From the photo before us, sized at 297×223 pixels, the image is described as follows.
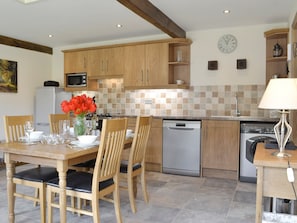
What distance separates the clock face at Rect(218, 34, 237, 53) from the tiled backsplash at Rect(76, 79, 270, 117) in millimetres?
617

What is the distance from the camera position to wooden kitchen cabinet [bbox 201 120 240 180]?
3822 millimetres

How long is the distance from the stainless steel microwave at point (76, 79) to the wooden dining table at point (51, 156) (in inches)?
121

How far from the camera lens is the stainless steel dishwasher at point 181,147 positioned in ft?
13.1

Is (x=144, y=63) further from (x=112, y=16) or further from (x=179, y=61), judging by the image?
(x=112, y=16)

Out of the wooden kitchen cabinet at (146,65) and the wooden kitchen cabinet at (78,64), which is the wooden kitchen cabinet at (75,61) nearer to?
the wooden kitchen cabinet at (78,64)

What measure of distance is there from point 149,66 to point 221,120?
1.59 meters

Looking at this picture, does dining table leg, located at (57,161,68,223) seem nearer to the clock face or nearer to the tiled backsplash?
the tiled backsplash

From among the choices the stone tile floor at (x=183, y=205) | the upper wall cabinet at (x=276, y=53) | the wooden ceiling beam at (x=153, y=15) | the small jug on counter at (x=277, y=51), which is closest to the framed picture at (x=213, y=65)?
the wooden ceiling beam at (x=153, y=15)

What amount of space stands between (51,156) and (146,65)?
3.02 m

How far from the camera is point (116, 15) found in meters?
3.79

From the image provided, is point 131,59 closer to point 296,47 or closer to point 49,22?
point 49,22

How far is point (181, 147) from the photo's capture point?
405 cm

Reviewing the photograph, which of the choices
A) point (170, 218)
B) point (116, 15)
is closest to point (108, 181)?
point (170, 218)

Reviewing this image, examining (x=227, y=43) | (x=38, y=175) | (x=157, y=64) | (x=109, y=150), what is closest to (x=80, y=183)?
(x=109, y=150)
